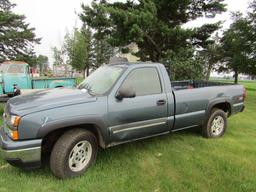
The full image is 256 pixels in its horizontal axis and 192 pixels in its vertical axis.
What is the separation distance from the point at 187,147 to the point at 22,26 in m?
34.3

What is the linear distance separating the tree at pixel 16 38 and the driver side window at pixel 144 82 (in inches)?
1168

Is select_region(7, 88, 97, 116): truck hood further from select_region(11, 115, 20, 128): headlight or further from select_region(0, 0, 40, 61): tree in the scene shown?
select_region(0, 0, 40, 61): tree

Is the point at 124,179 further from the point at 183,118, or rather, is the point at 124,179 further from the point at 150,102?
the point at 183,118

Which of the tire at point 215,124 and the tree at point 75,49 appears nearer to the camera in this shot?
the tire at point 215,124

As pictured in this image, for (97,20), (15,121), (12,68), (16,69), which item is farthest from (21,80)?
(15,121)

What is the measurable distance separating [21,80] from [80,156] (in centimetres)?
775

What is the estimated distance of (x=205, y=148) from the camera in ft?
16.9

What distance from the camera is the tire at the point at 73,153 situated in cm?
359

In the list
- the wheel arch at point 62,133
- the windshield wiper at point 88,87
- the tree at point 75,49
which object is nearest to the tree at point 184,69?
the windshield wiper at point 88,87

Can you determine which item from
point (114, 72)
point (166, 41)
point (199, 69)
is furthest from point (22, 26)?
point (114, 72)

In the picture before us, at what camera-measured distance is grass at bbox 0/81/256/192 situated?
11.7 ft

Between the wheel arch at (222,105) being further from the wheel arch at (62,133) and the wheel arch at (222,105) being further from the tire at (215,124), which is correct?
the wheel arch at (62,133)

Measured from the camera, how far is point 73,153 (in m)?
3.74

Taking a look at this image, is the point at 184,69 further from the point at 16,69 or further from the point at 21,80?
the point at 16,69
